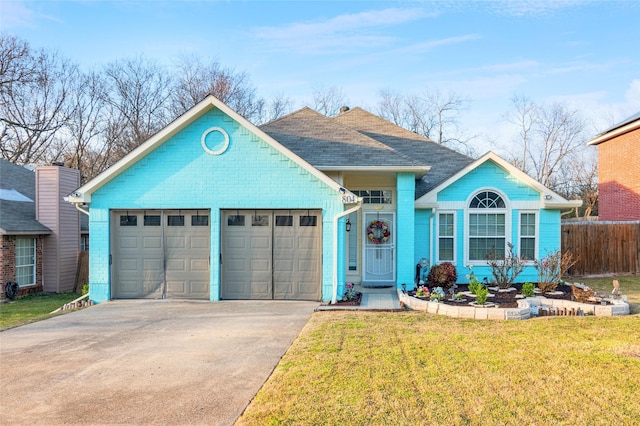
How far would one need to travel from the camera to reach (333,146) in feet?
43.4

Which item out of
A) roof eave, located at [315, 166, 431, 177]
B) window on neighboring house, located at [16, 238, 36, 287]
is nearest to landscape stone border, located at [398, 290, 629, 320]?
roof eave, located at [315, 166, 431, 177]

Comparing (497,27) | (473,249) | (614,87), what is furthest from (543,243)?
(614,87)

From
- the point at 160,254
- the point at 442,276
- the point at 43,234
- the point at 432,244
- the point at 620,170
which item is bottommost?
the point at 442,276

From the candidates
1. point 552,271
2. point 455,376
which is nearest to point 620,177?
point 552,271

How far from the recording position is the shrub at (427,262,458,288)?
12.8m

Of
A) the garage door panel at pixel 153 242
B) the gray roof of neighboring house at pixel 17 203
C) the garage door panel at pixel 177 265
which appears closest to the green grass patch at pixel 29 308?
the gray roof of neighboring house at pixel 17 203

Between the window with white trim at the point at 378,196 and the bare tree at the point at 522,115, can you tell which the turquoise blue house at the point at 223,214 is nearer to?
the window with white trim at the point at 378,196

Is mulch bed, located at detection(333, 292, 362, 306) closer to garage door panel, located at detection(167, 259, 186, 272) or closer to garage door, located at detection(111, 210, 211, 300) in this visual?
garage door, located at detection(111, 210, 211, 300)

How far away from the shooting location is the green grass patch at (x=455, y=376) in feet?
15.1

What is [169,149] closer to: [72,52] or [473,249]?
[473,249]

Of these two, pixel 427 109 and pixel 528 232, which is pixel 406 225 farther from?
pixel 427 109

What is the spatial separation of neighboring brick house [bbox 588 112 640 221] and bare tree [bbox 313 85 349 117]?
2027 cm

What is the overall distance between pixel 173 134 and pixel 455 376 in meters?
8.59

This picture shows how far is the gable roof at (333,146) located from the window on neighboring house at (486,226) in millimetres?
2444
